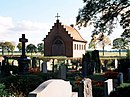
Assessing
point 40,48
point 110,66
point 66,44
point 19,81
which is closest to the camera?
point 19,81

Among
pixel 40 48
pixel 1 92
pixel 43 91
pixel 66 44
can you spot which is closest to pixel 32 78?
pixel 1 92

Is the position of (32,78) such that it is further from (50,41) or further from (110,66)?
(50,41)

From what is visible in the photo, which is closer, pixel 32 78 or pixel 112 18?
pixel 32 78

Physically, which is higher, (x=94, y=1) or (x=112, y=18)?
(x=94, y=1)

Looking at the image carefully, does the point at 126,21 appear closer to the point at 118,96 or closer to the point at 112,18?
the point at 112,18

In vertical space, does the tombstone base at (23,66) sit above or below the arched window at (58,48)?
A: below

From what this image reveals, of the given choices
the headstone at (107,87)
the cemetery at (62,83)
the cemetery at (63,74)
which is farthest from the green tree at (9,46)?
the headstone at (107,87)

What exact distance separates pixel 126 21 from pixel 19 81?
43.2ft

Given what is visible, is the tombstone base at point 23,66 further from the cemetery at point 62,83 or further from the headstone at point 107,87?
the headstone at point 107,87

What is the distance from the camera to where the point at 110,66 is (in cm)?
3631

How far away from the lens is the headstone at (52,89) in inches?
231

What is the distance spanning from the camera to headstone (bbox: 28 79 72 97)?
588cm

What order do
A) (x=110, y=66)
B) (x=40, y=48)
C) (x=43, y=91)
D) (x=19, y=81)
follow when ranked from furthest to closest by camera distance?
(x=40, y=48)
(x=110, y=66)
(x=19, y=81)
(x=43, y=91)

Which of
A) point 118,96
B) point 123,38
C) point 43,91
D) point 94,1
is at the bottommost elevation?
point 118,96
